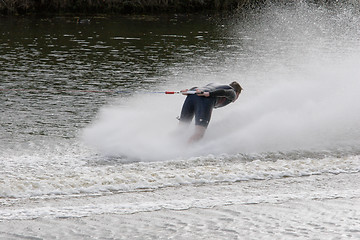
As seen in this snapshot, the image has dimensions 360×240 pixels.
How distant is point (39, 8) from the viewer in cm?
3853

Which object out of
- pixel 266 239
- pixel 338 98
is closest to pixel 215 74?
pixel 338 98

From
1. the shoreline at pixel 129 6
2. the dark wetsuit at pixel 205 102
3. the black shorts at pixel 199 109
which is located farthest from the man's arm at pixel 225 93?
the shoreline at pixel 129 6

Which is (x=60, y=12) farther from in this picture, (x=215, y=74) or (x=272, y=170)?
(x=272, y=170)

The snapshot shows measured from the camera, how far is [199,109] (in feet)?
33.0

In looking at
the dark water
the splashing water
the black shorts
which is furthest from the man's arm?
the dark water

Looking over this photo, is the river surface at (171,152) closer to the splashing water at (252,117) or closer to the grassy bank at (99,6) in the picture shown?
the splashing water at (252,117)

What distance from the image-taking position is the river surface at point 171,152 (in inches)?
259

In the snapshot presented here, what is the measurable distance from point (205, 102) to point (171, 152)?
1198mm

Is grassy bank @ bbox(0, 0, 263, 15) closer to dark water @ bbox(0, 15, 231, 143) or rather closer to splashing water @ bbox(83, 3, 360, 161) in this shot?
dark water @ bbox(0, 15, 231, 143)

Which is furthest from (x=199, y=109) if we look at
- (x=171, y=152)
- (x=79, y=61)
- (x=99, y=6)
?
(x=99, y=6)

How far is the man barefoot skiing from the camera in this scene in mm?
10031

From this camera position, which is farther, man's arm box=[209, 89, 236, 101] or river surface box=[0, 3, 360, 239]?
man's arm box=[209, 89, 236, 101]

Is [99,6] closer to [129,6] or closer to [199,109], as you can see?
[129,6]

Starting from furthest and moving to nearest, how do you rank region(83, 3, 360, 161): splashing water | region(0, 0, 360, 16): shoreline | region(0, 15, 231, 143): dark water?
region(0, 0, 360, 16): shoreline, region(0, 15, 231, 143): dark water, region(83, 3, 360, 161): splashing water
